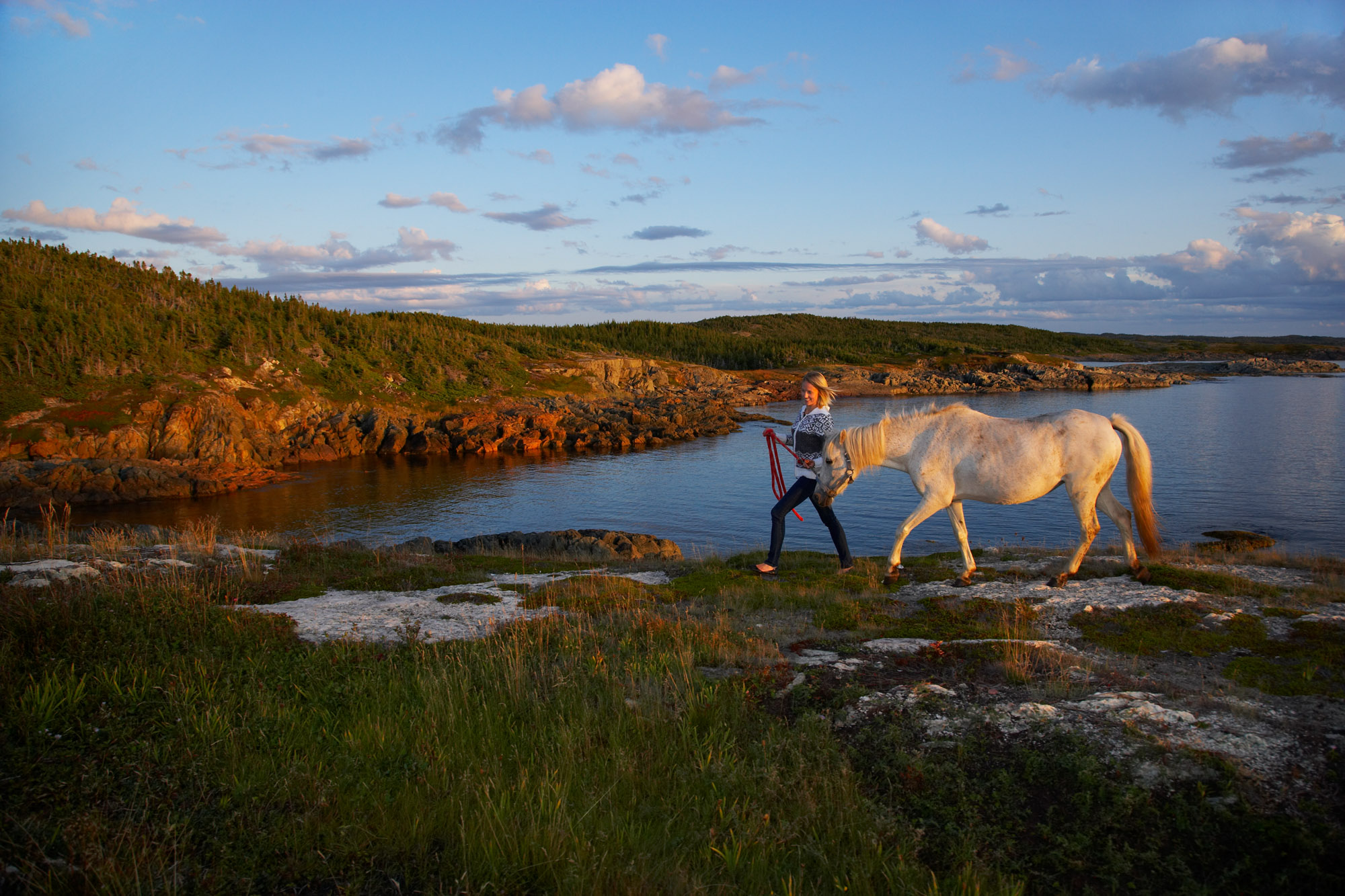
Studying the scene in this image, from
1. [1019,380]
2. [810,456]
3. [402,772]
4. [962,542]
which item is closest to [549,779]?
[402,772]

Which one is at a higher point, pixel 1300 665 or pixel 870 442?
pixel 870 442

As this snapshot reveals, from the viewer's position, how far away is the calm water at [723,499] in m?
21.9

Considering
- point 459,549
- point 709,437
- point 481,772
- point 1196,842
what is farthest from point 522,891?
point 709,437

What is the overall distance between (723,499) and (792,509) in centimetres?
1977

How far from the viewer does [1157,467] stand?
32.0 metres

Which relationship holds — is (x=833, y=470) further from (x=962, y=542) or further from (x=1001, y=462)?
(x=1001, y=462)

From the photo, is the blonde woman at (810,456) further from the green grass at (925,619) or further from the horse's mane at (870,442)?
the green grass at (925,619)

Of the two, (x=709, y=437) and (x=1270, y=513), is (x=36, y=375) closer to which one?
(x=709, y=437)

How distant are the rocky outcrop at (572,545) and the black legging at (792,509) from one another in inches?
255

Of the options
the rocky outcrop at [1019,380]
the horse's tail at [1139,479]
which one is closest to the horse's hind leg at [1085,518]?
the horse's tail at [1139,479]

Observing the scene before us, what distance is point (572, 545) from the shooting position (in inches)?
699

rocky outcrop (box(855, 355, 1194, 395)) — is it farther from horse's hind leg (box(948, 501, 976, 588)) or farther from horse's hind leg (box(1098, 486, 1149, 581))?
horse's hind leg (box(948, 501, 976, 588))

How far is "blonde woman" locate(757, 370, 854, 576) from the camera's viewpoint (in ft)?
32.9

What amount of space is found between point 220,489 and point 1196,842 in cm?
3792
